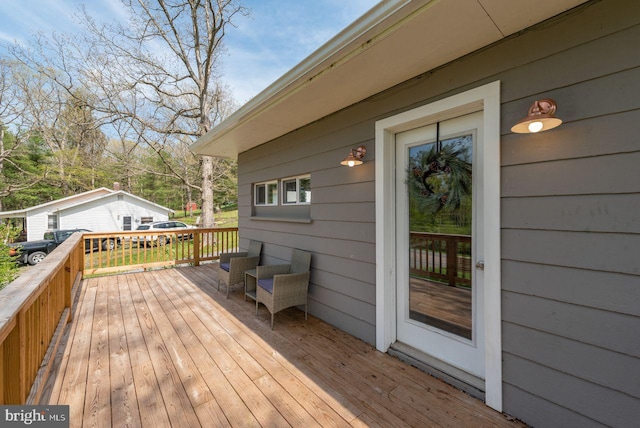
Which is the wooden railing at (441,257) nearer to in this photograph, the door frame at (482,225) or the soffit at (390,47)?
the door frame at (482,225)

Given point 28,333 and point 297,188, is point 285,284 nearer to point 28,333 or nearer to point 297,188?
point 297,188

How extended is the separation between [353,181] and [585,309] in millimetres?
1923

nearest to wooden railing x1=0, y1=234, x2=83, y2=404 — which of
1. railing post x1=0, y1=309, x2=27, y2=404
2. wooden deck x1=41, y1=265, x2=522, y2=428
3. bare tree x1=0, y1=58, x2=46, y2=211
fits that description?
railing post x1=0, y1=309, x2=27, y2=404

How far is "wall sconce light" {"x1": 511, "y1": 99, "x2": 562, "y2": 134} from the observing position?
1368 mm

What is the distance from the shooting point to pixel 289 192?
399 centimetres

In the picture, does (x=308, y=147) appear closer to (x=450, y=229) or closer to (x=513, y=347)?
(x=450, y=229)

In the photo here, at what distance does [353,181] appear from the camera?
2717 mm

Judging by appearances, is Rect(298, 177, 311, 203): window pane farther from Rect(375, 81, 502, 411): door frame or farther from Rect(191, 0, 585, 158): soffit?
Rect(375, 81, 502, 411): door frame

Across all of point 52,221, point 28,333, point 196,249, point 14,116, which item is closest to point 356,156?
point 28,333

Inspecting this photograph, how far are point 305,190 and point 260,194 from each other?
1.50 metres

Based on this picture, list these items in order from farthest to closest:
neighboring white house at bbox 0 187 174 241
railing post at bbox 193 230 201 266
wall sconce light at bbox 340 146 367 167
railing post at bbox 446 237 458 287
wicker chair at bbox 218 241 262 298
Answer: neighboring white house at bbox 0 187 174 241 < railing post at bbox 193 230 201 266 < wicker chair at bbox 218 241 262 298 < wall sconce light at bbox 340 146 367 167 < railing post at bbox 446 237 458 287

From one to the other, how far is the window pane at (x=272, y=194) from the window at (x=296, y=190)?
0.26m

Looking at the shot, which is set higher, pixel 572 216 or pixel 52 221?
pixel 572 216

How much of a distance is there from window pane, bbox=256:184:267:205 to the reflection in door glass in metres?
3.05
